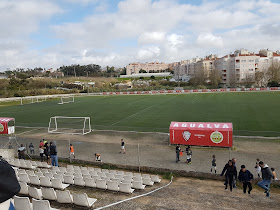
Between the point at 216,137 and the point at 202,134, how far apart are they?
107 cm

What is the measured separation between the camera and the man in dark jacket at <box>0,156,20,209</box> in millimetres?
2324

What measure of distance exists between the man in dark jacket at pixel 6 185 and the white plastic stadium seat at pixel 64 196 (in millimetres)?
5818

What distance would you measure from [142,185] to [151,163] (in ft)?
16.9

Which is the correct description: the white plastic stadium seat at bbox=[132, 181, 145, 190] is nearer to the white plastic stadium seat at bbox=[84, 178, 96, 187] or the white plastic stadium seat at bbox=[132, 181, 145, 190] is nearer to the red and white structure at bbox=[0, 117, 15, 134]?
the white plastic stadium seat at bbox=[84, 178, 96, 187]

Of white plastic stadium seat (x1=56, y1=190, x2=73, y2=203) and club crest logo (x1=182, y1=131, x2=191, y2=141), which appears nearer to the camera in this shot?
A: white plastic stadium seat (x1=56, y1=190, x2=73, y2=203)

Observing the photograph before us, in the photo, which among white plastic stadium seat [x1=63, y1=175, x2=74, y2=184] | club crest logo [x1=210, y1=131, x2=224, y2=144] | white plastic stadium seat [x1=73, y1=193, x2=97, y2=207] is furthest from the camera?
club crest logo [x1=210, y1=131, x2=224, y2=144]

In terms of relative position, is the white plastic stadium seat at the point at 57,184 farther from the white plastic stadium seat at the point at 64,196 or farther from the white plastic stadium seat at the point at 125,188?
the white plastic stadium seat at the point at 125,188

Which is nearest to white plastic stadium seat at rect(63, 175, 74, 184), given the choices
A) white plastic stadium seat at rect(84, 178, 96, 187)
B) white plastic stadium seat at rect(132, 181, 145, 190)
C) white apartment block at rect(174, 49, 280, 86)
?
white plastic stadium seat at rect(84, 178, 96, 187)

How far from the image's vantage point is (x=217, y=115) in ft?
106

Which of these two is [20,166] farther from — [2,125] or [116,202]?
[2,125]

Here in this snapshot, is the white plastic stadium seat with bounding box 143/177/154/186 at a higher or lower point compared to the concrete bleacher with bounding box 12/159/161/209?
lower

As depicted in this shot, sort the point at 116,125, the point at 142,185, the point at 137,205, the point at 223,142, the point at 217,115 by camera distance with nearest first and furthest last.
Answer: the point at 137,205 → the point at 142,185 → the point at 223,142 → the point at 116,125 → the point at 217,115

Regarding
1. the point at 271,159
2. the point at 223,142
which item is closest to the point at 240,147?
the point at 223,142

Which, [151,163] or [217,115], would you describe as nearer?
[151,163]
